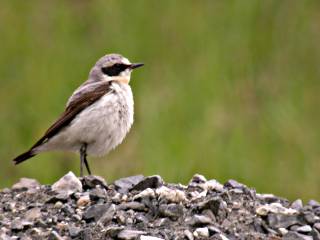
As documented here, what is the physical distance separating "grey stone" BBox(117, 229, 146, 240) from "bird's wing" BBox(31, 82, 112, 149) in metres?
3.48

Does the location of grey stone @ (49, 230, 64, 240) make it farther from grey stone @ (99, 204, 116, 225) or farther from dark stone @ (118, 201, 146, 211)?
dark stone @ (118, 201, 146, 211)

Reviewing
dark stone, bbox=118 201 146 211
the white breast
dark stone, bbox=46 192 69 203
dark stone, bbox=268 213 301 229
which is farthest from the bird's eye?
dark stone, bbox=268 213 301 229

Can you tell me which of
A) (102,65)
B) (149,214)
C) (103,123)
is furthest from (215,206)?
(102,65)

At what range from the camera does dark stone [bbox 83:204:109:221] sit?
430 inches

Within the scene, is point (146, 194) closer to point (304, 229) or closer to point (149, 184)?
point (149, 184)

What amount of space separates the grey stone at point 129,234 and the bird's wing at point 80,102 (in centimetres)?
348

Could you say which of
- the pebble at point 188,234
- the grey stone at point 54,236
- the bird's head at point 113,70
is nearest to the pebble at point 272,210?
the pebble at point 188,234

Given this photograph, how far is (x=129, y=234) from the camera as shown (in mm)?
10414

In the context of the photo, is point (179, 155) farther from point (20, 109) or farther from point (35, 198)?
point (35, 198)

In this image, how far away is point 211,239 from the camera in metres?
10.5

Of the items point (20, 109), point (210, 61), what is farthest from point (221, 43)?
point (20, 109)

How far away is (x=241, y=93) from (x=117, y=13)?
3.08 m

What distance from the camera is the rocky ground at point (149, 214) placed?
34.9ft

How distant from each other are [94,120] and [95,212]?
2.80 metres
